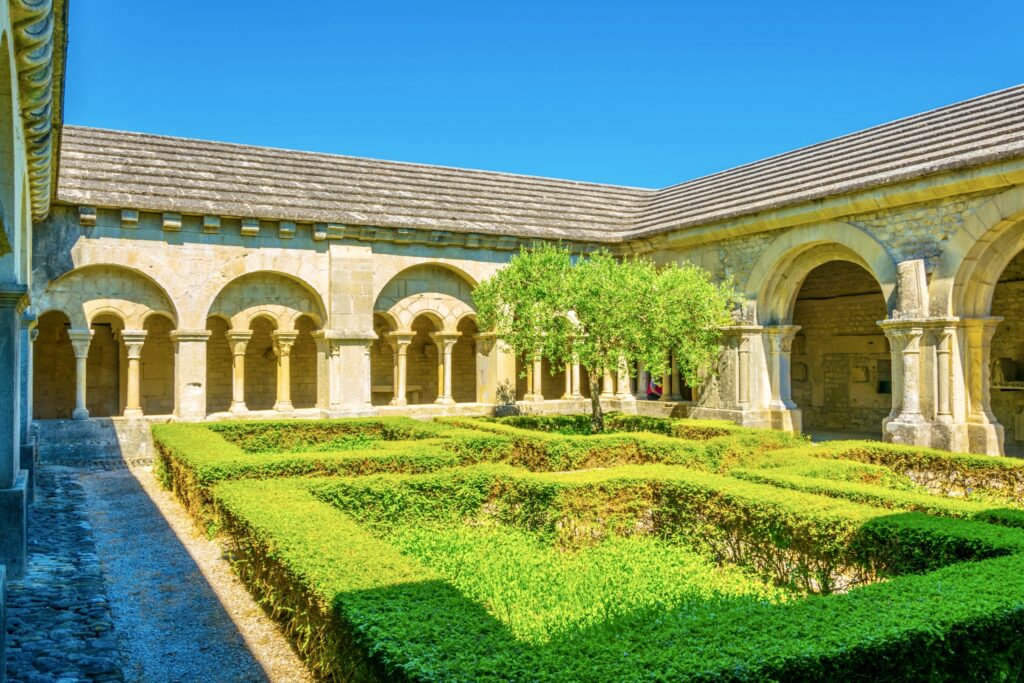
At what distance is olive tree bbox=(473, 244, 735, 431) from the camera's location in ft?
38.8

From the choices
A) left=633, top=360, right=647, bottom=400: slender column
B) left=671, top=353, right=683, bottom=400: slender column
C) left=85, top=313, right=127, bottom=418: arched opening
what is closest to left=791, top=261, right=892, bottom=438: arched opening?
left=671, top=353, right=683, bottom=400: slender column

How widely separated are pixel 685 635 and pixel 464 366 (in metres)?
17.7

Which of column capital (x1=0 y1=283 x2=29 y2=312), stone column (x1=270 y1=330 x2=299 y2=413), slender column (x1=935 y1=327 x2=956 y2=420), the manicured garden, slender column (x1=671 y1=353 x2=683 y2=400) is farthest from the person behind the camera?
slender column (x1=671 y1=353 x2=683 y2=400)

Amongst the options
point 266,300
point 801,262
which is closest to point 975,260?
point 801,262

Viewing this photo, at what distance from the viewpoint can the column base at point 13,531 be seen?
5.89 metres

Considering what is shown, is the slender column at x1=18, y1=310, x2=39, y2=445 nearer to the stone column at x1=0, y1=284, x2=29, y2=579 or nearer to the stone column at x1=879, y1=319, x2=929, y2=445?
the stone column at x1=0, y1=284, x2=29, y2=579

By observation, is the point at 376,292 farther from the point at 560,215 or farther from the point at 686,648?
the point at 686,648

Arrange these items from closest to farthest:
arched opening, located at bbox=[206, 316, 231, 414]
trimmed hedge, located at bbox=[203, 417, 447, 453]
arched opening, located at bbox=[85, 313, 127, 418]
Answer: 1. trimmed hedge, located at bbox=[203, 417, 447, 453]
2. arched opening, located at bbox=[85, 313, 127, 418]
3. arched opening, located at bbox=[206, 316, 231, 414]

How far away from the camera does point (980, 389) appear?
34.6 ft

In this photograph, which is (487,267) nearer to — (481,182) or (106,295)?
(481,182)

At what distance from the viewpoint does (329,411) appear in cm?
1366

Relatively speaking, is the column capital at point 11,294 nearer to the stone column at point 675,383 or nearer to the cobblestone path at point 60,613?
the cobblestone path at point 60,613

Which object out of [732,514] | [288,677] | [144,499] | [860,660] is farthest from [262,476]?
[860,660]

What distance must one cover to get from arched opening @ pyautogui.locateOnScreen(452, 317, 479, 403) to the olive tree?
7.23 meters
